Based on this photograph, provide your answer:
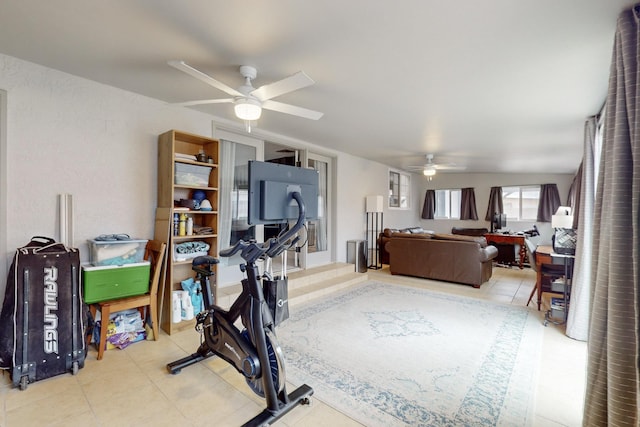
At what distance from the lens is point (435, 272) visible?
5184 mm

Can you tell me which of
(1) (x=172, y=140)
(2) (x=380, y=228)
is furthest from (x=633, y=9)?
(2) (x=380, y=228)

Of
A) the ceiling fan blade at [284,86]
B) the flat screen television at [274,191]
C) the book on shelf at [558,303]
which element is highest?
the ceiling fan blade at [284,86]

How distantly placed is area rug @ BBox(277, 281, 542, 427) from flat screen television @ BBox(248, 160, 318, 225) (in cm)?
130

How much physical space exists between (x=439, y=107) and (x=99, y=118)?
11.3 ft

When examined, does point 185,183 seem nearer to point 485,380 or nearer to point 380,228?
point 485,380

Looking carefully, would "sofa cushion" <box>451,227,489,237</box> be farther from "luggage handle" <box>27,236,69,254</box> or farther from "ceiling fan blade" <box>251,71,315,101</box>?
"luggage handle" <box>27,236,69,254</box>

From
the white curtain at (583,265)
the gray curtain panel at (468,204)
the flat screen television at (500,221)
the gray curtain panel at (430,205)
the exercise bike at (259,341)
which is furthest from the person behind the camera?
the gray curtain panel at (430,205)

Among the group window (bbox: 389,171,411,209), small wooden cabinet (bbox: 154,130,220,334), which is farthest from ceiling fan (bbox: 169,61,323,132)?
window (bbox: 389,171,411,209)

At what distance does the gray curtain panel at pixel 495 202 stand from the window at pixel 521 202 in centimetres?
18

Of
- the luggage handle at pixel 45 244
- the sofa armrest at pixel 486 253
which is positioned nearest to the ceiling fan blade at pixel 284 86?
the luggage handle at pixel 45 244

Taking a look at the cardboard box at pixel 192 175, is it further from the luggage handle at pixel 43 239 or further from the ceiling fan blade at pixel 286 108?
the ceiling fan blade at pixel 286 108

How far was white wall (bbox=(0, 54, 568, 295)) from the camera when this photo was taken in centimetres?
232

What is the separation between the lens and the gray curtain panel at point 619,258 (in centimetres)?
125

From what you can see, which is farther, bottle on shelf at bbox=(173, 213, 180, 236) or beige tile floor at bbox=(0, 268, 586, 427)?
bottle on shelf at bbox=(173, 213, 180, 236)
